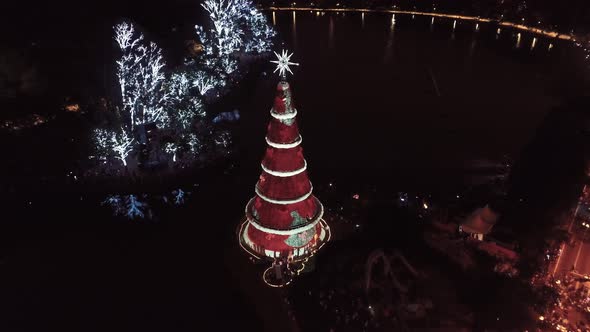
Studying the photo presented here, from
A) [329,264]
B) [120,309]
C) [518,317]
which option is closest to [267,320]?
[329,264]

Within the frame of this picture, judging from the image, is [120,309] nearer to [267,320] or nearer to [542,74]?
[267,320]

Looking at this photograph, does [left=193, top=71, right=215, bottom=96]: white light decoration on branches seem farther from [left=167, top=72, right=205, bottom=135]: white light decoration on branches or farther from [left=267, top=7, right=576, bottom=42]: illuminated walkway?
[left=267, top=7, right=576, bottom=42]: illuminated walkway

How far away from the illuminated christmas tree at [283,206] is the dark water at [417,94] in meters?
6.39

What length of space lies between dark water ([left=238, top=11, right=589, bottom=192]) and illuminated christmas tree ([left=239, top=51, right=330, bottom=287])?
6389 millimetres

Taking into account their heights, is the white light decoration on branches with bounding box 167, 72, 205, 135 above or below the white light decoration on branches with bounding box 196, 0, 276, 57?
below

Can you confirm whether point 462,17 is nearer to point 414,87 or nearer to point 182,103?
point 414,87

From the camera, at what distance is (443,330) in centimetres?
1439

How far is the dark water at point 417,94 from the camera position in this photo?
24.2m

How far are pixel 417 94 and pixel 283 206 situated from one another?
19.2 meters

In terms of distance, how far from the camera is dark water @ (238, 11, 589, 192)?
951 inches

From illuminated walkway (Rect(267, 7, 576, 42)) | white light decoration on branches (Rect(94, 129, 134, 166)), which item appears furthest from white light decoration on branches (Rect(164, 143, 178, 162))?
illuminated walkway (Rect(267, 7, 576, 42))

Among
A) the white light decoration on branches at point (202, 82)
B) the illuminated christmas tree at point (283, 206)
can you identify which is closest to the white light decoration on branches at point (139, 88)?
the white light decoration on branches at point (202, 82)

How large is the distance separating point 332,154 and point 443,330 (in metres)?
11.9

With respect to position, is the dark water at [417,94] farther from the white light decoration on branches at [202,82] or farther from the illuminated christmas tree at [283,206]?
the illuminated christmas tree at [283,206]
